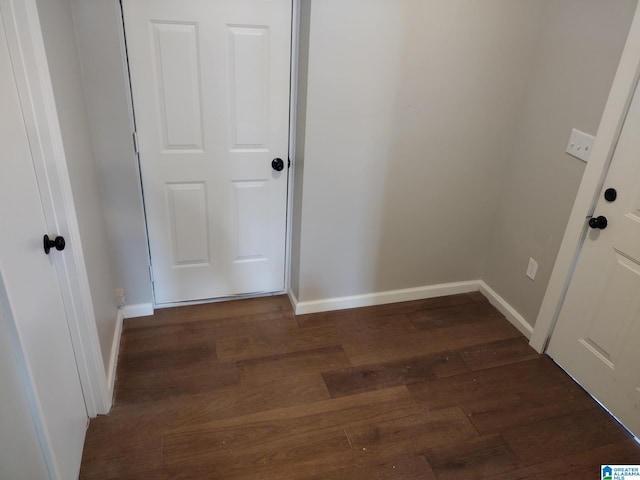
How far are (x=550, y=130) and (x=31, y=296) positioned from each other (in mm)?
2346

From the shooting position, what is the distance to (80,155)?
1.94m

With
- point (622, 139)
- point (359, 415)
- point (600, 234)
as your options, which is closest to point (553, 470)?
point (359, 415)

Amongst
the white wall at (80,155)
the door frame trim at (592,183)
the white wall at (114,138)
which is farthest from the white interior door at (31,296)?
the door frame trim at (592,183)

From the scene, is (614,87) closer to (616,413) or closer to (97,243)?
(616,413)

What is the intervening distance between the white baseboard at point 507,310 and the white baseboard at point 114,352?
214 cm

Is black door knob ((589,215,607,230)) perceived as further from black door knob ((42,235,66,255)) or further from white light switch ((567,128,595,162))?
black door knob ((42,235,66,255))

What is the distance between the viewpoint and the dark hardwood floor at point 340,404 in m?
1.89

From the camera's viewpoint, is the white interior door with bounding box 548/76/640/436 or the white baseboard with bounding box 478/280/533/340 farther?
the white baseboard with bounding box 478/280/533/340

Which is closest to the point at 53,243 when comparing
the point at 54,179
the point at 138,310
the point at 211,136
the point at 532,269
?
the point at 54,179

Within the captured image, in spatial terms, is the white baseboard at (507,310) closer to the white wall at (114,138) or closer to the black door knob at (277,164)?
the black door knob at (277,164)

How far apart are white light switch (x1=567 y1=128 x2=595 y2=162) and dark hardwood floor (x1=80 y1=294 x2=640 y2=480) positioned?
1034 mm

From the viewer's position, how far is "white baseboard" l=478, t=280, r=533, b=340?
2670 millimetres

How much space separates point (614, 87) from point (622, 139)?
0.22 metres

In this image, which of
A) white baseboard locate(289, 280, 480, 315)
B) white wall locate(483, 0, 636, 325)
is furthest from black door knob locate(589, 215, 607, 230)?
white baseboard locate(289, 280, 480, 315)
